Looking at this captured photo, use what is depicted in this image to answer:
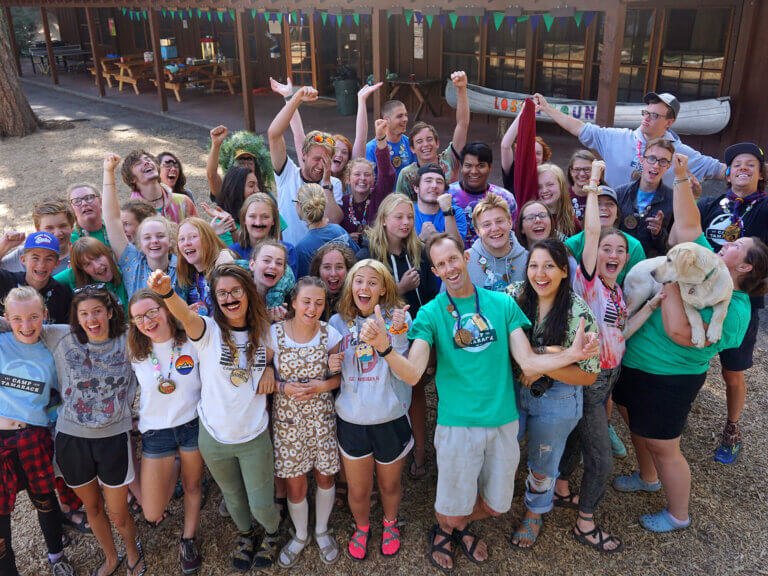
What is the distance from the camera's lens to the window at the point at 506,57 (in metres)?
10.7

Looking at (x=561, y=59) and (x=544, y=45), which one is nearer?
(x=561, y=59)

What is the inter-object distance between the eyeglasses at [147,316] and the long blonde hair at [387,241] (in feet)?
4.04

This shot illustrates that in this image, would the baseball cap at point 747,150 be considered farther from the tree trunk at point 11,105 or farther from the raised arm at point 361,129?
the tree trunk at point 11,105

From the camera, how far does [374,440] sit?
2898mm

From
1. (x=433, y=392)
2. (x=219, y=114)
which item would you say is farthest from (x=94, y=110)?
(x=433, y=392)

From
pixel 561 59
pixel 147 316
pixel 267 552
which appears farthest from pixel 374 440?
pixel 561 59

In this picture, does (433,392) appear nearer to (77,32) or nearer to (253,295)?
(253,295)

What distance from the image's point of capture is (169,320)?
2.79 m

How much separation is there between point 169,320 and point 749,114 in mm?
8513

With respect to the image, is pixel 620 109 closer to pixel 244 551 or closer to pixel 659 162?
pixel 659 162

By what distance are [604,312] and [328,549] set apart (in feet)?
6.15

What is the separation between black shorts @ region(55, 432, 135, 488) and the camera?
9.14ft

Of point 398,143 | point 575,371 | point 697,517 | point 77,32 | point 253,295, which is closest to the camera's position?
point 575,371

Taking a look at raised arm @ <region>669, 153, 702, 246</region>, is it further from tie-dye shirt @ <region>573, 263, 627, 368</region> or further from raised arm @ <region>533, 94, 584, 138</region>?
raised arm @ <region>533, 94, 584, 138</region>
